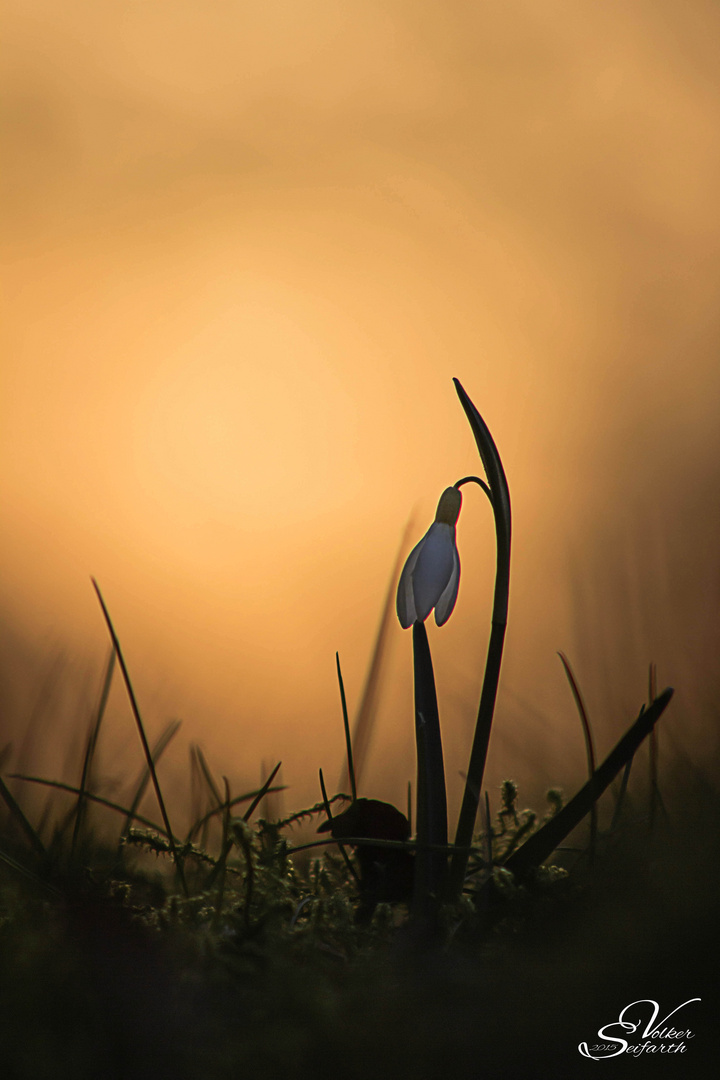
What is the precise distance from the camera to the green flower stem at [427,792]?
60cm

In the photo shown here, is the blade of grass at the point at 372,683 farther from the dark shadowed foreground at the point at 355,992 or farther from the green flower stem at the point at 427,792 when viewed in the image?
the dark shadowed foreground at the point at 355,992

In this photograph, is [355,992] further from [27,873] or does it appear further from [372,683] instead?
[372,683]

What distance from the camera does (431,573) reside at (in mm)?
685

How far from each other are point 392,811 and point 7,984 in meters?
0.36

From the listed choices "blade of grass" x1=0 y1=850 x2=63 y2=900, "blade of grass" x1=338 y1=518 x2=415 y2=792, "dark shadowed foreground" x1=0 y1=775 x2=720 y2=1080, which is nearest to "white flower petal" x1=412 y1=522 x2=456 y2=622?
"blade of grass" x1=338 y1=518 x2=415 y2=792

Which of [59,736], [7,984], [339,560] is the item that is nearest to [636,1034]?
[7,984]

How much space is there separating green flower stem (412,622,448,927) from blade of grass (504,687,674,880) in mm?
72

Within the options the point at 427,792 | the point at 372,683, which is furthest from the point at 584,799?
the point at 372,683

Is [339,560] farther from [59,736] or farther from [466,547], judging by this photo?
[59,736]

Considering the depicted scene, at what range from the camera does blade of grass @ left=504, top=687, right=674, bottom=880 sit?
610mm

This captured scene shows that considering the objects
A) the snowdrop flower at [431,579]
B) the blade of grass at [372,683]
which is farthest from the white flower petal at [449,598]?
the blade of grass at [372,683]

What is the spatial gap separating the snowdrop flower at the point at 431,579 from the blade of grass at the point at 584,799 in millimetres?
201

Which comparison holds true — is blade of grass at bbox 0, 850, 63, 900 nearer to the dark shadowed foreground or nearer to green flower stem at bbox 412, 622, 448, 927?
the dark shadowed foreground

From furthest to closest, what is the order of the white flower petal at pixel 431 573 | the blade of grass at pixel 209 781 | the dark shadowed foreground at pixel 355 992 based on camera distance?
the blade of grass at pixel 209 781 < the white flower petal at pixel 431 573 < the dark shadowed foreground at pixel 355 992
